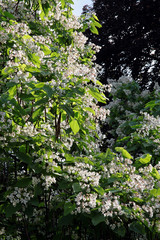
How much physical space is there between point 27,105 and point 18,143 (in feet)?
1.89

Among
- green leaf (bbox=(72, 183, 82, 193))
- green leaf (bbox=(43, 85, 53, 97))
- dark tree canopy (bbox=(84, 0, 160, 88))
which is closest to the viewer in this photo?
green leaf (bbox=(43, 85, 53, 97))

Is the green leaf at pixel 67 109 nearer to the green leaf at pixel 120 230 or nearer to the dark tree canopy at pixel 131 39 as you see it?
the green leaf at pixel 120 230

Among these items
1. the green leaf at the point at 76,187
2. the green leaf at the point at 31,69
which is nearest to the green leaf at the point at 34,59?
the green leaf at the point at 31,69

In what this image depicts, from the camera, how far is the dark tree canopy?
9.23 metres

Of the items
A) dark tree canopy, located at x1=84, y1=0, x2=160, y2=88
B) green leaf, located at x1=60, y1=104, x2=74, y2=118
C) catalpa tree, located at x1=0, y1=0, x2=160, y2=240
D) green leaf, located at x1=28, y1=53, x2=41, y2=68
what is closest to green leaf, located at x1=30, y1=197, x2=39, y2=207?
catalpa tree, located at x1=0, y1=0, x2=160, y2=240

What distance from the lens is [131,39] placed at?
9.51m

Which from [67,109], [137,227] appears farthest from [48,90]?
[137,227]

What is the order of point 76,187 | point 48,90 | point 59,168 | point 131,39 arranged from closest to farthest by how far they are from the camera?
point 48,90 → point 76,187 → point 59,168 → point 131,39

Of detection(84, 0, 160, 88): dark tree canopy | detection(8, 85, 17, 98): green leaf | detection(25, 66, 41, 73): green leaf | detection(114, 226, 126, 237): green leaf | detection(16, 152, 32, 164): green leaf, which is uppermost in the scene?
detection(84, 0, 160, 88): dark tree canopy

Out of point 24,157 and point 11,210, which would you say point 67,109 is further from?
point 11,210

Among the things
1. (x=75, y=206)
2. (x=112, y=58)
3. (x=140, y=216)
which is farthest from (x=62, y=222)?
(x=112, y=58)

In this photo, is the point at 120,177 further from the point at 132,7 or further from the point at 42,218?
the point at 132,7

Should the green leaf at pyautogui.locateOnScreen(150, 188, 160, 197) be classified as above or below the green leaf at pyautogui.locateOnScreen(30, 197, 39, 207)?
below

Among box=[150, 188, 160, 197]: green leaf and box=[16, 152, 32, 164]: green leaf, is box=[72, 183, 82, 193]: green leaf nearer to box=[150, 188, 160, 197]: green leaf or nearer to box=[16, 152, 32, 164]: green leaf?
box=[16, 152, 32, 164]: green leaf
